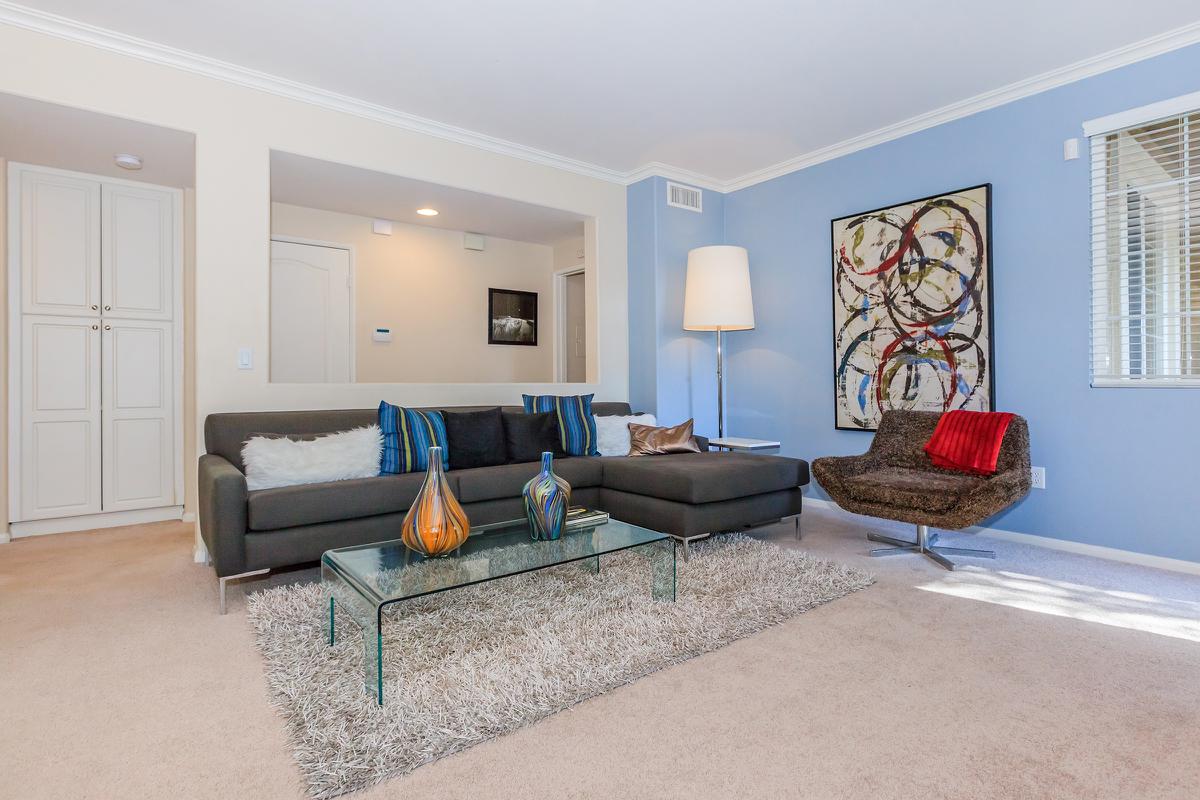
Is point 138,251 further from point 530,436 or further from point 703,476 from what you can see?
point 703,476

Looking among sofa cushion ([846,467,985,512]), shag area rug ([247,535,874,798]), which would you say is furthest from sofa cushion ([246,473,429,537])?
sofa cushion ([846,467,985,512])

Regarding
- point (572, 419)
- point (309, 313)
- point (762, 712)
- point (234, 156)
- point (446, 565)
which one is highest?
point (234, 156)

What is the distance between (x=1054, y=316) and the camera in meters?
3.43

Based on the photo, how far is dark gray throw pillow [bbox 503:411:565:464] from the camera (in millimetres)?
3756

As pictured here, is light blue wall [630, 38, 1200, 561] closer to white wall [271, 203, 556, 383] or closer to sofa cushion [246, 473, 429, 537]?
white wall [271, 203, 556, 383]

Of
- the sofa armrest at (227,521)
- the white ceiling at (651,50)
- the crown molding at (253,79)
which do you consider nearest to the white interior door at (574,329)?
the crown molding at (253,79)

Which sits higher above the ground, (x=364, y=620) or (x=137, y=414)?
(x=137, y=414)

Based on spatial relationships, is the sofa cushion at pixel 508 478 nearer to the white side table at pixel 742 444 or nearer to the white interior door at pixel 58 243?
the white side table at pixel 742 444

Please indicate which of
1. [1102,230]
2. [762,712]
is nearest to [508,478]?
[762,712]

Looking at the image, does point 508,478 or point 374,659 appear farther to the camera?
point 508,478

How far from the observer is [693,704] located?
5.83 ft

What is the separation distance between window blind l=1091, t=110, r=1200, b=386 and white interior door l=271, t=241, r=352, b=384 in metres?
5.09

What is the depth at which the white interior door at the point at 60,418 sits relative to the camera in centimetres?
382

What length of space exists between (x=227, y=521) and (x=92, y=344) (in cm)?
244
